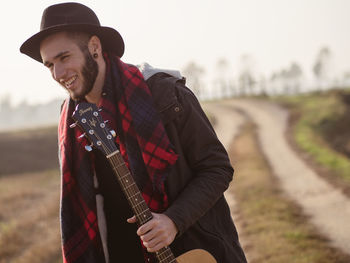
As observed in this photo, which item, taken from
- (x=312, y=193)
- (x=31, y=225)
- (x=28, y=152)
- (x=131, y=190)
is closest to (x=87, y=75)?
(x=131, y=190)

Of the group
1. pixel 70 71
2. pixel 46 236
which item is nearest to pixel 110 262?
pixel 70 71

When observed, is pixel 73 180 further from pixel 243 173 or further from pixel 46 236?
pixel 243 173

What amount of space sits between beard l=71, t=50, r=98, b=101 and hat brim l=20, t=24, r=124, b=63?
152 millimetres

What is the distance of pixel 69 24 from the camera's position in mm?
2428

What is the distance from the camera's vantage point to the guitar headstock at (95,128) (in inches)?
92.3

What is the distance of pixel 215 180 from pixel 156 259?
0.62 metres

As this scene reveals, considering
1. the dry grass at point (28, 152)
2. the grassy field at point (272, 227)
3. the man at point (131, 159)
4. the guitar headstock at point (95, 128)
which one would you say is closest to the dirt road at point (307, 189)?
the grassy field at point (272, 227)

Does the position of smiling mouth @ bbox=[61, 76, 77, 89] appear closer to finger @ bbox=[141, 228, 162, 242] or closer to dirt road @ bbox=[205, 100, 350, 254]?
finger @ bbox=[141, 228, 162, 242]

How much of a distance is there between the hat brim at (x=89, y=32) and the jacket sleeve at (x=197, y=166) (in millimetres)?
553

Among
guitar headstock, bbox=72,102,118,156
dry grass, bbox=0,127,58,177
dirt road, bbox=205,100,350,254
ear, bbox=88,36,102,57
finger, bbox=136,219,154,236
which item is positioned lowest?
dry grass, bbox=0,127,58,177

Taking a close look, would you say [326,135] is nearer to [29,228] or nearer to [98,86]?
[29,228]

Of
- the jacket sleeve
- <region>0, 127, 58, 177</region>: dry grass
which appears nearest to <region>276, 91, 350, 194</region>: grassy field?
the jacket sleeve

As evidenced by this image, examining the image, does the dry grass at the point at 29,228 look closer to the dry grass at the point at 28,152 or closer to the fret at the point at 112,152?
the fret at the point at 112,152

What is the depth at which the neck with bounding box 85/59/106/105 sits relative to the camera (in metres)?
2.64
